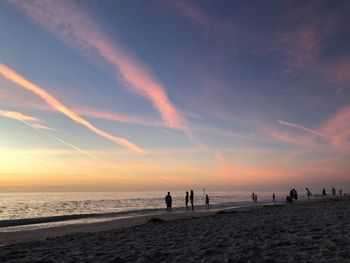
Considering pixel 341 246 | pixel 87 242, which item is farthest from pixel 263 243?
pixel 87 242

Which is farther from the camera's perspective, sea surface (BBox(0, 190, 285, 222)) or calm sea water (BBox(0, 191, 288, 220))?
calm sea water (BBox(0, 191, 288, 220))

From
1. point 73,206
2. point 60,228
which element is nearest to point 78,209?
point 73,206

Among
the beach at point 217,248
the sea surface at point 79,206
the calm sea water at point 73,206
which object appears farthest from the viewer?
the calm sea water at point 73,206

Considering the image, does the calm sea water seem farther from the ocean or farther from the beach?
the beach

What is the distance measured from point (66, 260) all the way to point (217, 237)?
522cm

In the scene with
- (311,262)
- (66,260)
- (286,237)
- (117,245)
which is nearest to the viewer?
(311,262)

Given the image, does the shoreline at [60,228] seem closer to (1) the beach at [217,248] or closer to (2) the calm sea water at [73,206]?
(1) the beach at [217,248]

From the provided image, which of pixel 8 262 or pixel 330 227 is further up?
pixel 330 227

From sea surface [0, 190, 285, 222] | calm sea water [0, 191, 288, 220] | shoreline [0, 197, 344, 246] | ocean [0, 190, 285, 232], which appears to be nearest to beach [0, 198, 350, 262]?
shoreline [0, 197, 344, 246]

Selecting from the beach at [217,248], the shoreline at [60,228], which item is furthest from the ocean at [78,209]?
the beach at [217,248]

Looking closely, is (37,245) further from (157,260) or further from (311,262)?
(311,262)

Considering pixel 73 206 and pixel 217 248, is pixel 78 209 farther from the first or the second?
pixel 217 248

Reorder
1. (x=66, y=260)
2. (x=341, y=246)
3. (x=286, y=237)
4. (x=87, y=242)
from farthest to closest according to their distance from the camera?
(x=87, y=242)
(x=286, y=237)
(x=66, y=260)
(x=341, y=246)

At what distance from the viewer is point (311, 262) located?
8.15 m
